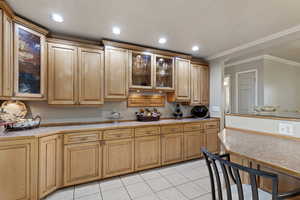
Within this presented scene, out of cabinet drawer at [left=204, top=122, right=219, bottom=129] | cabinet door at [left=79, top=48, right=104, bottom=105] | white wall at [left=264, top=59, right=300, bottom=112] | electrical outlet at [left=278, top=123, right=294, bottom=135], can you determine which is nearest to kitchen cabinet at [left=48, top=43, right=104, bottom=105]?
cabinet door at [left=79, top=48, right=104, bottom=105]

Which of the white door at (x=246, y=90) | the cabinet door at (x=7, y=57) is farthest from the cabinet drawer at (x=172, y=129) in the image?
the cabinet door at (x=7, y=57)

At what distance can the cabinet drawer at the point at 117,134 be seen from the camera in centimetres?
230

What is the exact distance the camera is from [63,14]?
1.90 metres

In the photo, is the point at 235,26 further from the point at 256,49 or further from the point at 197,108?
the point at 197,108

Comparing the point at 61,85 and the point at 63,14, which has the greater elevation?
the point at 63,14

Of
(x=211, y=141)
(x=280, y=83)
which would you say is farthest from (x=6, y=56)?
(x=280, y=83)

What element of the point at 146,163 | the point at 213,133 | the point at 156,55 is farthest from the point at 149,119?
the point at 213,133

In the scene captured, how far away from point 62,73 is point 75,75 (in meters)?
0.19

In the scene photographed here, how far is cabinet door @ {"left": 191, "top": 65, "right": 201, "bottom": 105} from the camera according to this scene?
140 inches

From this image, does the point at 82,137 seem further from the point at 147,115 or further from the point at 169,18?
the point at 169,18

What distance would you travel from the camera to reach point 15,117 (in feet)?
6.73

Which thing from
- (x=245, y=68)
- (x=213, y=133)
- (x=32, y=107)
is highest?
(x=245, y=68)

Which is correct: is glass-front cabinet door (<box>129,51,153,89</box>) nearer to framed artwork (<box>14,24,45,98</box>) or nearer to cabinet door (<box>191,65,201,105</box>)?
cabinet door (<box>191,65,201,105</box>)

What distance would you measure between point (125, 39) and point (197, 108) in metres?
2.53
